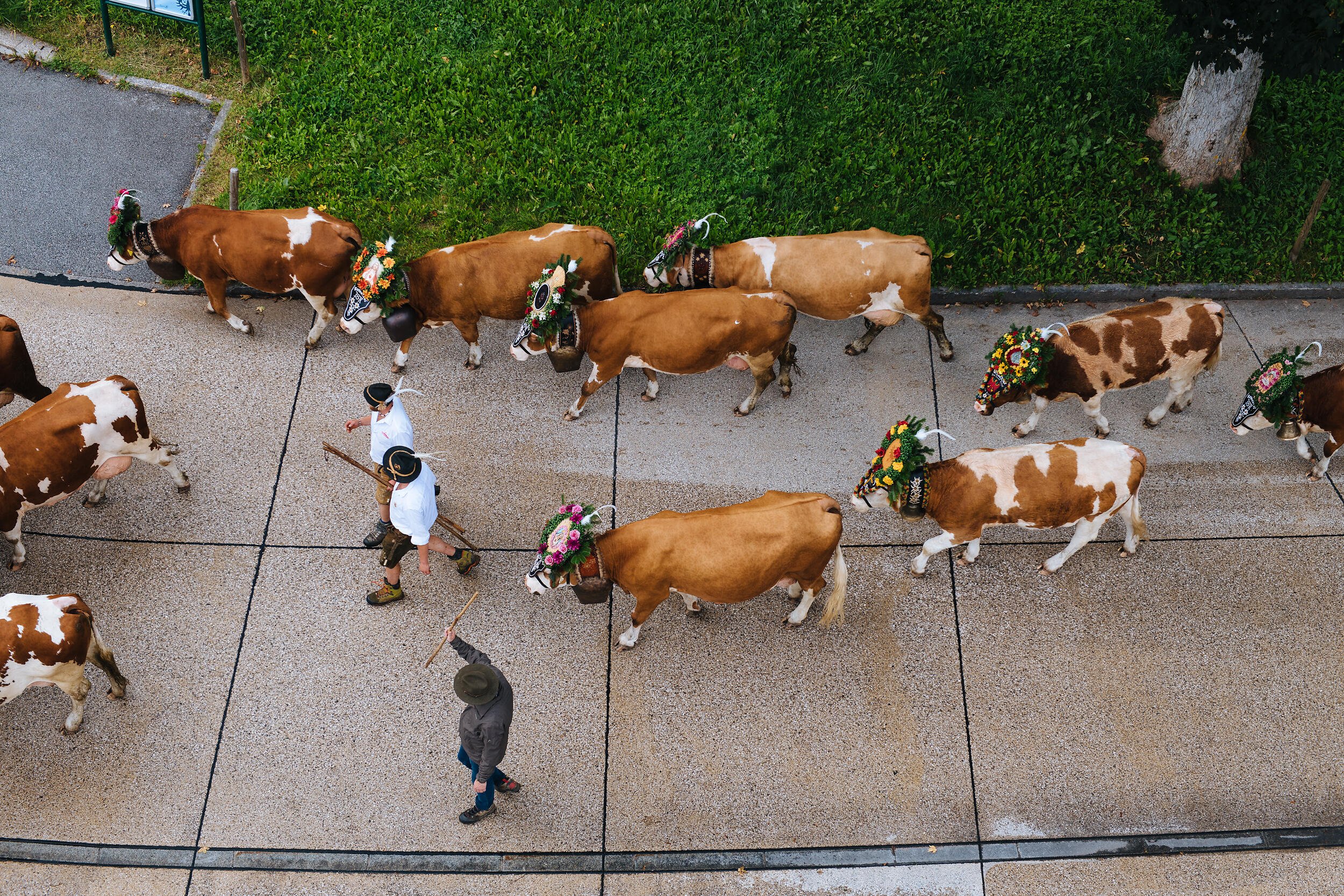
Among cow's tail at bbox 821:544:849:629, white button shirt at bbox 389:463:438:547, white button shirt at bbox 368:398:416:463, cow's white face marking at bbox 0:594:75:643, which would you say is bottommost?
cow's tail at bbox 821:544:849:629

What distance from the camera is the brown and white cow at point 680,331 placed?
754 centimetres

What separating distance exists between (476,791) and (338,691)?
1396 mm

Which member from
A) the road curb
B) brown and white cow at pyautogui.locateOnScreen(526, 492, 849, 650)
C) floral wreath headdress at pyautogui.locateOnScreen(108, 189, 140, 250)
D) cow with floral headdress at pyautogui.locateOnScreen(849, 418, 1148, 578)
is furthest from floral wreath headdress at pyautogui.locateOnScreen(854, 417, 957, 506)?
floral wreath headdress at pyautogui.locateOnScreen(108, 189, 140, 250)

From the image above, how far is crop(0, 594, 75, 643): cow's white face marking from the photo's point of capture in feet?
19.3

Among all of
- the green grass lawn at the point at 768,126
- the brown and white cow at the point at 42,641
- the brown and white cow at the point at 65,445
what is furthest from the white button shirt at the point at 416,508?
the green grass lawn at the point at 768,126

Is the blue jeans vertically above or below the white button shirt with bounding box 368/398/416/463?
below

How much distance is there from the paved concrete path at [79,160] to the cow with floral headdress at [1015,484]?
7.09 metres

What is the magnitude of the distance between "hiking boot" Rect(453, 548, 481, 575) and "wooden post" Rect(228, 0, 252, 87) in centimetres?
656

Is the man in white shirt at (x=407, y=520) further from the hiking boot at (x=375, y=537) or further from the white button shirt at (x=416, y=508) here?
the hiking boot at (x=375, y=537)

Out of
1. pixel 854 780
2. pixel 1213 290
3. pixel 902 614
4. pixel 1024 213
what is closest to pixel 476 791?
pixel 854 780

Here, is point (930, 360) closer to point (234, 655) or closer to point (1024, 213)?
point (1024, 213)

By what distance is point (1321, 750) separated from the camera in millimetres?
6586

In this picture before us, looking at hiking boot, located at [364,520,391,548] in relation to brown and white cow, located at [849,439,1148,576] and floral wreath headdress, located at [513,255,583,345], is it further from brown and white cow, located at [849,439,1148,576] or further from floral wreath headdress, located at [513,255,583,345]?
brown and white cow, located at [849,439,1148,576]

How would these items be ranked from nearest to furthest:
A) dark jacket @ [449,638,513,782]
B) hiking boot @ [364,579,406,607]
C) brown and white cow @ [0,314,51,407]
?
dark jacket @ [449,638,513,782] < hiking boot @ [364,579,406,607] < brown and white cow @ [0,314,51,407]
